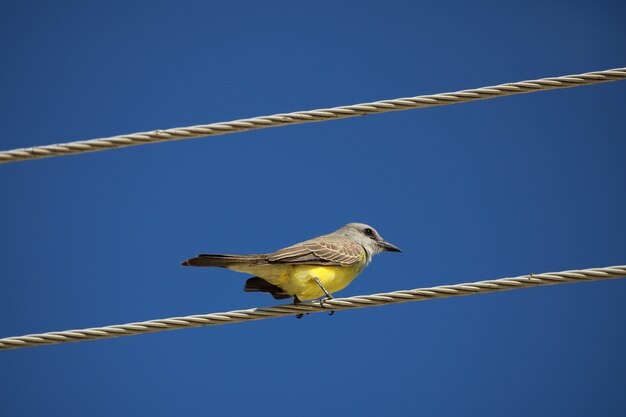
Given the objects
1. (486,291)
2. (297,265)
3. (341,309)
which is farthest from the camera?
(297,265)

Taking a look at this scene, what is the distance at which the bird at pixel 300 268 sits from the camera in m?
7.93

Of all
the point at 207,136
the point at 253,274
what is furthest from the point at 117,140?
the point at 253,274

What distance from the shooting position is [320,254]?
8.34m

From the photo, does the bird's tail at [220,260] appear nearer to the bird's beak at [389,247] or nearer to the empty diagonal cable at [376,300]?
the empty diagonal cable at [376,300]

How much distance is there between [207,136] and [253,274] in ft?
7.79

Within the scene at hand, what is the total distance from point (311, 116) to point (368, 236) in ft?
13.5

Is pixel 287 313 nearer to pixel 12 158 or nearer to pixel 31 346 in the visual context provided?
pixel 31 346

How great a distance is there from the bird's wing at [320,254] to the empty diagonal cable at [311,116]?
7.15 feet

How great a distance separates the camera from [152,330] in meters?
5.89

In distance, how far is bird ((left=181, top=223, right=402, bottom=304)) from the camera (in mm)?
7934

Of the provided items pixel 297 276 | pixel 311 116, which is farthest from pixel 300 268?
pixel 311 116

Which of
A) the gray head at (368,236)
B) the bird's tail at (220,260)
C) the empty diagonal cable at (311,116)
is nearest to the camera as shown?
the empty diagonal cable at (311,116)

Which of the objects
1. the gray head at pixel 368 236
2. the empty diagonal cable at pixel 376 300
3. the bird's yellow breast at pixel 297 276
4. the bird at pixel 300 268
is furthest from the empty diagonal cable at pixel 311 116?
the gray head at pixel 368 236

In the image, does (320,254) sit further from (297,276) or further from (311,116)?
(311,116)
